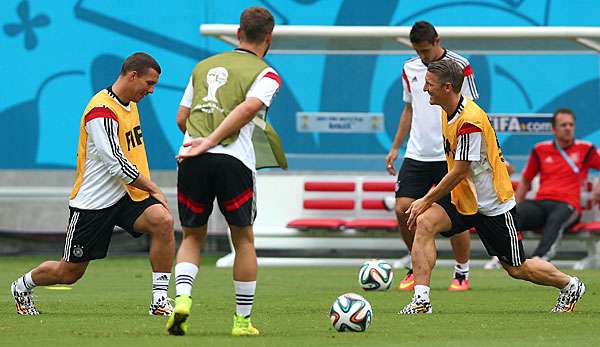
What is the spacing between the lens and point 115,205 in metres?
9.81

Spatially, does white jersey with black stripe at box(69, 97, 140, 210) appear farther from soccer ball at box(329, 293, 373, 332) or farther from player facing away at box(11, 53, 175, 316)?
soccer ball at box(329, 293, 373, 332)

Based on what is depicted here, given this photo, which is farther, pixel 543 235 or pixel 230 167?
pixel 543 235

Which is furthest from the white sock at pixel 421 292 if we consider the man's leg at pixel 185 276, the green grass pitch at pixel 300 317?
the man's leg at pixel 185 276

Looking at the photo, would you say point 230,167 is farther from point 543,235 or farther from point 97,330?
point 543,235

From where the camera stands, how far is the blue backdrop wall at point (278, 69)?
1702 cm

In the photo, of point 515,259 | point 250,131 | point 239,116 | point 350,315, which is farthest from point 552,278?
point 239,116

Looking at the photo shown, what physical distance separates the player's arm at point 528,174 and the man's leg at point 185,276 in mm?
8516

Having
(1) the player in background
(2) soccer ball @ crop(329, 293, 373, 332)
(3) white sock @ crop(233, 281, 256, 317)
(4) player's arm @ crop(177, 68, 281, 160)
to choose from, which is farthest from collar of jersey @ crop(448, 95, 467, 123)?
(1) the player in background

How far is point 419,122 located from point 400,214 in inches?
32.7

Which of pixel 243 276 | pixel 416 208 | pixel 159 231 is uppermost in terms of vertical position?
pixel 416 208

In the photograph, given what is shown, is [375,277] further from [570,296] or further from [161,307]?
[161,307]

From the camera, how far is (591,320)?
9.23 m

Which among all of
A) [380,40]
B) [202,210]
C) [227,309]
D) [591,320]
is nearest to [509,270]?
[591,320]

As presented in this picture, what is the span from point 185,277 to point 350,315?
3.52 ft
